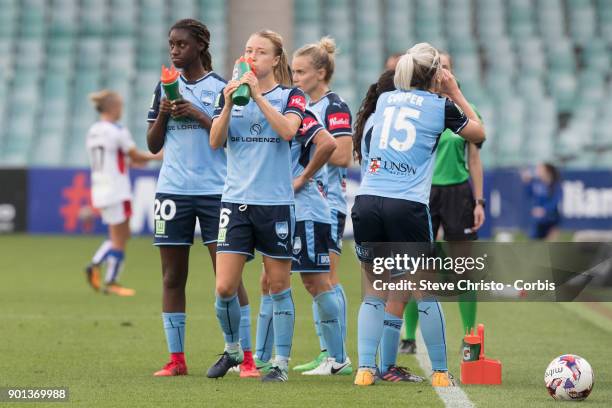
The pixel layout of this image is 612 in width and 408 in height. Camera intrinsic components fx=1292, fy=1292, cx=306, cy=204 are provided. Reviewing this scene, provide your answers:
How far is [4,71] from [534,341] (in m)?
20.1

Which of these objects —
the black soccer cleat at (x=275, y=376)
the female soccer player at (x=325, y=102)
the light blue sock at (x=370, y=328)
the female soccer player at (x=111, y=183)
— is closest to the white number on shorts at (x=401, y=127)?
the light blue sock at (x=370, y=328)

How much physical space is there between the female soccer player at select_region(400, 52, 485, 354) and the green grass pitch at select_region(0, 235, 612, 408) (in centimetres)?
35

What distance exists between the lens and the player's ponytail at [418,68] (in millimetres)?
7105

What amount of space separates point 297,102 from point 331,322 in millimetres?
1403

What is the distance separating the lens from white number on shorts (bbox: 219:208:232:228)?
7.25 metres

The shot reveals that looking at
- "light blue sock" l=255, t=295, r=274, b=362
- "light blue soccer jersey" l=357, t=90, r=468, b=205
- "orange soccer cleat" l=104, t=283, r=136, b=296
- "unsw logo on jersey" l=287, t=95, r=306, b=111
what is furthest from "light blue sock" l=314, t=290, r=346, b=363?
"orange soccer cleat" l=104, t=283, r=136, b=296

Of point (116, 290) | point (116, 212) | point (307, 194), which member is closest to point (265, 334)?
point (307, 194)

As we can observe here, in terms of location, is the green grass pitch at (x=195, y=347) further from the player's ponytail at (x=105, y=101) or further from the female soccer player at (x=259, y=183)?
the player's ponytail at (x=105, y=101)

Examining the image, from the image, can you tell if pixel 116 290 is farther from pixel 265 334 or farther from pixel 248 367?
pixel 248 367

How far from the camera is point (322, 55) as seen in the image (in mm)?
8227

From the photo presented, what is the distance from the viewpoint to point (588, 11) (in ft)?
96.0

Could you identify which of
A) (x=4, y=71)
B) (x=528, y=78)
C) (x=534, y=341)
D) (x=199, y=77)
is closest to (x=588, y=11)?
(x=528, y=78)

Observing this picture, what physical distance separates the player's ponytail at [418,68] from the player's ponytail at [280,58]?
2.28 ft

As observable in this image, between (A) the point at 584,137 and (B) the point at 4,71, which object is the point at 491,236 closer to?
(A) the point at 584,137
